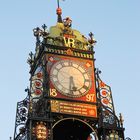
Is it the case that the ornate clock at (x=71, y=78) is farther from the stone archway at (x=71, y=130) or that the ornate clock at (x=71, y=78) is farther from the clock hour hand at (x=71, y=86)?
the stone archway at (x=71, y=130)

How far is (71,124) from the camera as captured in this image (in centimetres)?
1762

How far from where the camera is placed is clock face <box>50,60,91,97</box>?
17.8 m

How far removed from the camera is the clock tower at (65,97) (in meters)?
17.0

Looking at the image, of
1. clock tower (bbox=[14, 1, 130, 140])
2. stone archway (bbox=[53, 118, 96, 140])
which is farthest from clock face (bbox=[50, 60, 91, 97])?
stone archway (bbox=[53, 118, 96, 140])

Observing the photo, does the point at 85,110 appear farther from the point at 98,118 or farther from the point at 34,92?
the point at 34,92

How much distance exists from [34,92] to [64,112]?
1.29 meters

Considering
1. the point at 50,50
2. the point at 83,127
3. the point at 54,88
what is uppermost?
the point at 50,50

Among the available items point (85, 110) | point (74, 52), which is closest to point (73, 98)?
point (85, 110)

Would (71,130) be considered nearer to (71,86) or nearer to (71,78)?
(71,86)

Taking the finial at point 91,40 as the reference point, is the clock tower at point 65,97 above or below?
below

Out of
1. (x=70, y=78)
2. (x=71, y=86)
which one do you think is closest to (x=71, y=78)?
(x=70, y=78)

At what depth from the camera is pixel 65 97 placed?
1752 cm

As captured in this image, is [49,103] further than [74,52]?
No

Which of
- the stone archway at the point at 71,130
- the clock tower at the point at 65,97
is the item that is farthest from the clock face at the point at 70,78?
the stone archway at the point at 71,130
